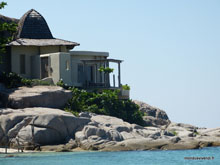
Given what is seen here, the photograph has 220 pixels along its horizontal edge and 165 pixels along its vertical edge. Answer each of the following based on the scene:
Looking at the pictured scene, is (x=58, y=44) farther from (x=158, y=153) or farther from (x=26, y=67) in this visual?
(x=158, y=153)

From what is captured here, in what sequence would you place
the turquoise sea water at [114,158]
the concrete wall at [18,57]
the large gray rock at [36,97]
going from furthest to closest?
the concrete wall at [18,57]
the large gray rock at [36,97]
the turquoise sea water at [114,158]

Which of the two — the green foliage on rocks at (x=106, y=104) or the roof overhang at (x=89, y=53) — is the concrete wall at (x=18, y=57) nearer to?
Result: the roof overhang at (x=89, y=53)

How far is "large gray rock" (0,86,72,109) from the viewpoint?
43469 millimetres

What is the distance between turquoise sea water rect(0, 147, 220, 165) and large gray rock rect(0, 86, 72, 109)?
8045 millimetres

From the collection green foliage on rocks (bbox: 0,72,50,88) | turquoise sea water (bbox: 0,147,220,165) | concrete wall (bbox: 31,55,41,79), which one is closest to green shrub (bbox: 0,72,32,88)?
green foliage on rocks (bbox: 0,72,50,88)

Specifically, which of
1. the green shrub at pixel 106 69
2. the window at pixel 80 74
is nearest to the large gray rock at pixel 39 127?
the green shrub at pixel 106 69

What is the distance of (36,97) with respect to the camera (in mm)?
43844

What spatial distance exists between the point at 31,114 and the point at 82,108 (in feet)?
27.0

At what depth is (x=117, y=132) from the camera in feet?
132

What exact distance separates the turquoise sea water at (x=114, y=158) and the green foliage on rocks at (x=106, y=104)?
10503 mm

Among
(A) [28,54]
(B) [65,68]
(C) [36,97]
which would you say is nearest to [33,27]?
(A) [28,54]

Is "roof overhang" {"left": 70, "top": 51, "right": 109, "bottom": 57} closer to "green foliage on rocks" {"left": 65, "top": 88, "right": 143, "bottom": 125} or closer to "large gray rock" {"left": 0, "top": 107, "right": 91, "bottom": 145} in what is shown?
"green foliage on rocks" {"left": 65, "top": 88, "right": 143, "bottom": 125}

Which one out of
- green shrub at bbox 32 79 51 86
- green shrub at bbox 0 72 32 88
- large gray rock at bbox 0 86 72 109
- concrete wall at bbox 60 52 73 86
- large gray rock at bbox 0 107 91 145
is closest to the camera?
large gray rock at bbox 0 107 91 145

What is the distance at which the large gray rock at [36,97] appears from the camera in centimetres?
4347
